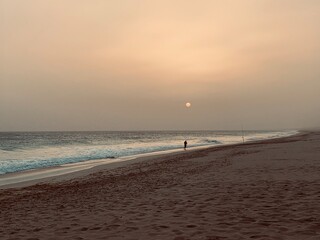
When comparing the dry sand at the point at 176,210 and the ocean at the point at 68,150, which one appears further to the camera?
the ocean at the point at 68,150

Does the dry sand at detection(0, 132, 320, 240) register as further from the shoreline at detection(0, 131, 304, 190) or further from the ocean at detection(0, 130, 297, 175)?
the ocean at detection(0, 130, 297, 175)

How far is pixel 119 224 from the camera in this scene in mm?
8992

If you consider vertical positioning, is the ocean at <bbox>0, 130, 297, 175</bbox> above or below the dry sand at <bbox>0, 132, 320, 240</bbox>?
below

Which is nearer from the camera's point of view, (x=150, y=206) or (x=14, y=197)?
(x=150, y=206)

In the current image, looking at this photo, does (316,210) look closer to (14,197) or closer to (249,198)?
(249,198)

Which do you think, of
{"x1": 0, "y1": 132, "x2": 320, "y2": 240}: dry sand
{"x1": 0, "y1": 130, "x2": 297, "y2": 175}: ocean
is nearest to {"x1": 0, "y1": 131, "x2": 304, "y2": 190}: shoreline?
{"x1": 0, "y1": 130, "x2": 297, "y2": 175}: ocean

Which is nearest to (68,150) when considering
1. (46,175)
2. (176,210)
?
(46,175)

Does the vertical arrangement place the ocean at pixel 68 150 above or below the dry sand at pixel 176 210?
below

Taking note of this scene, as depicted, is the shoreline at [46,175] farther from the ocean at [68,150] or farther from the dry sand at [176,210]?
the dry sand at [176,210]

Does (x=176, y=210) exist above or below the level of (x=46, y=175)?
above

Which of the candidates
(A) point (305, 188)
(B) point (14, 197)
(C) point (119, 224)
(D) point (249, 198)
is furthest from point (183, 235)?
(B) point (14, 197)

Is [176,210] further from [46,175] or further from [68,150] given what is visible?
[68,150]

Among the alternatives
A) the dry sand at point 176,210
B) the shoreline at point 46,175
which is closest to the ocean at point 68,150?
the shoreline at point 46,175

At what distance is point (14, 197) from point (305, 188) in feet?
42.5
